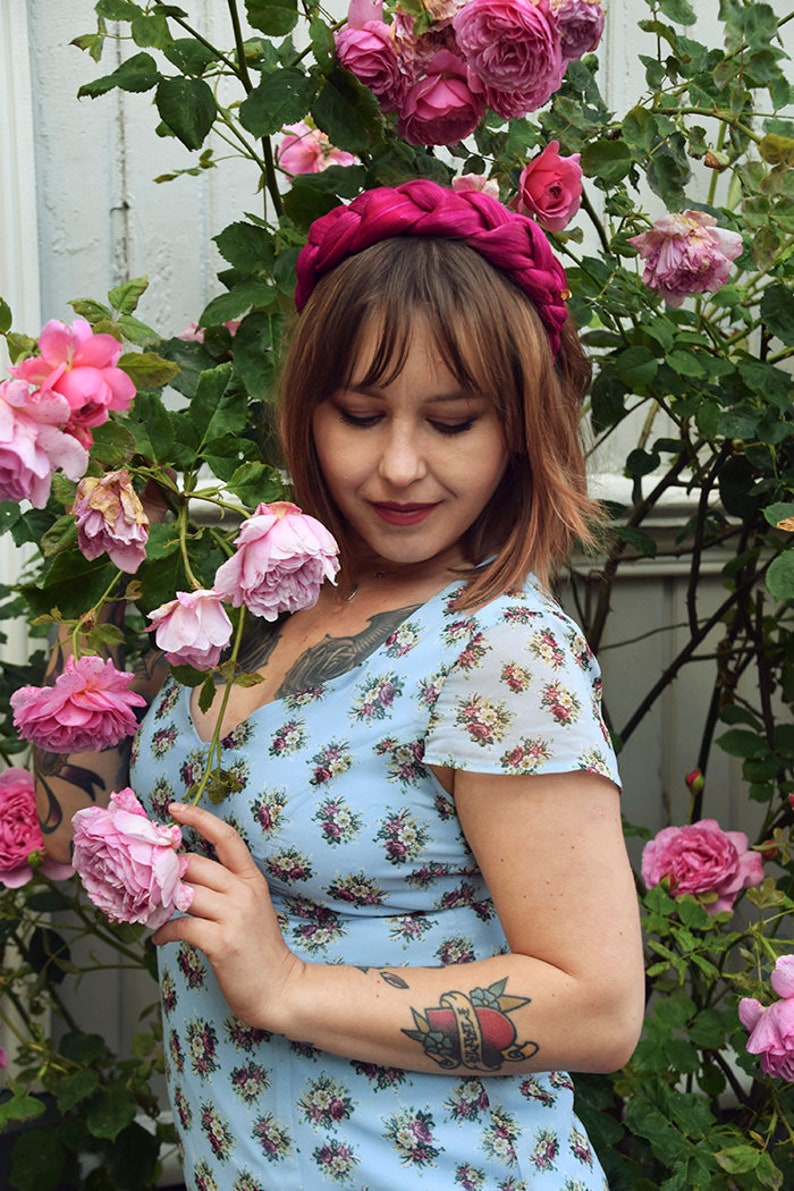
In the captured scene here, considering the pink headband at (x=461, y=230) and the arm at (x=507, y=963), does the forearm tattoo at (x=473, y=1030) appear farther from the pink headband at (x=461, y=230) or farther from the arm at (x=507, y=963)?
the pink headband at (x=461, y=230)

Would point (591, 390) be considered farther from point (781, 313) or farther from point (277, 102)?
point (277, 102)

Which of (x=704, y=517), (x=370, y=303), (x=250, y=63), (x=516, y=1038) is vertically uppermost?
(x=250, y=63)

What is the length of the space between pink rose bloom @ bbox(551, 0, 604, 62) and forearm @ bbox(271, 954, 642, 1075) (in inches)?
38.1

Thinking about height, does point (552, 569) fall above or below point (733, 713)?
above

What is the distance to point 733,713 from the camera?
2.01m

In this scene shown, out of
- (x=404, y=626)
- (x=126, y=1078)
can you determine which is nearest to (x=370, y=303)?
(x=404, y=626)

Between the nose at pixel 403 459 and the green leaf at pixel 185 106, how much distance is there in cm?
55

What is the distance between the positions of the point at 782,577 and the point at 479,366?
59cm

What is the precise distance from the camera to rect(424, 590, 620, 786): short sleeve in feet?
3.45

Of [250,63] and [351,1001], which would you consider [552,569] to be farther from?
[250,63]

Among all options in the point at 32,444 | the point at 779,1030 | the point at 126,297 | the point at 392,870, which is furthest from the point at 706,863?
the point at 32,444

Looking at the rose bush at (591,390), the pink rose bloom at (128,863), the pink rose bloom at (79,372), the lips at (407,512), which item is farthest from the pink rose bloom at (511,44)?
the pink rose bloom at (128,863)

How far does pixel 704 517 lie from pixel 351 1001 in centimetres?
111

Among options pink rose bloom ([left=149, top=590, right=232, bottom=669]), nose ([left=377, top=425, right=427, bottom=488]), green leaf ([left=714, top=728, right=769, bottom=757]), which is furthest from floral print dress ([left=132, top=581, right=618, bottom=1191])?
green leaf ([left=714, top=728, right=769, bottom=757])
